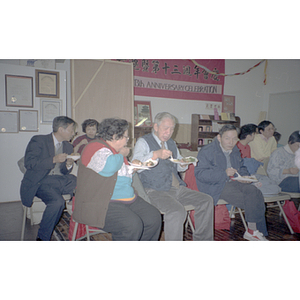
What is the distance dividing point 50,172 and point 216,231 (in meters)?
1.90

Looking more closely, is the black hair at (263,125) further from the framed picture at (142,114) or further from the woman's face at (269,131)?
the framed picture at (142,114)

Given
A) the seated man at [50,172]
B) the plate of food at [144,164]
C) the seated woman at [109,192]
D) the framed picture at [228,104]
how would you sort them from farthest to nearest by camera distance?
the framed picture at [228,104]
the seated man at [50,172]
the plate of food at [144,164]
the seated woman at [109,192]

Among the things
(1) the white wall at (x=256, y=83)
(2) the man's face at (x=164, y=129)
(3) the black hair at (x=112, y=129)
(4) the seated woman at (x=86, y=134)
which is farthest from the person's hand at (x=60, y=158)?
(1) the white wall at (x=256, y=83)

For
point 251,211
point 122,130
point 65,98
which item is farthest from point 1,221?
point 251,211

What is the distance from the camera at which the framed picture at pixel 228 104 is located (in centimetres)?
321

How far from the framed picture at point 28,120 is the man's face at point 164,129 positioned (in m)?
1.10

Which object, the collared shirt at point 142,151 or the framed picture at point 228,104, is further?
the framed picture at point 228,104

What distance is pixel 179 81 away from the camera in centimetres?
408

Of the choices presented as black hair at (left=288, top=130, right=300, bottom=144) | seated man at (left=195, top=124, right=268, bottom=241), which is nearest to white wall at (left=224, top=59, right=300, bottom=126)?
black hair at (left=288, top=130, right=300, bottom=144)

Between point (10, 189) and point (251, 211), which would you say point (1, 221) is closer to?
point (10, 189)
